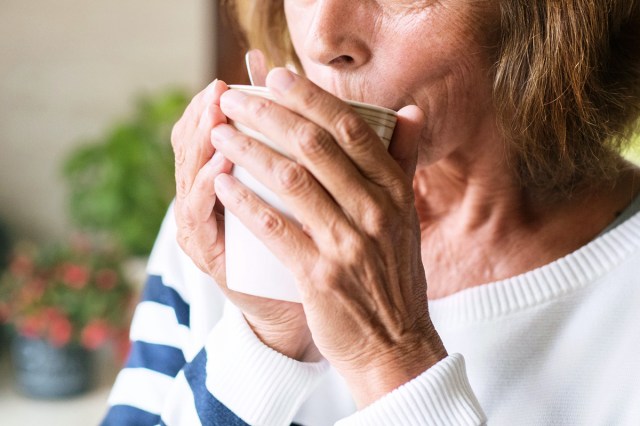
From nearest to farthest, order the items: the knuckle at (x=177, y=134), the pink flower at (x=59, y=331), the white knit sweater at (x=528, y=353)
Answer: the knuckle at (x=177, y=134), the white knit sweater at (x=528, y=353), the pink flower at (x=59, y=331)

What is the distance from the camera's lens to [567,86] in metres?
0.92

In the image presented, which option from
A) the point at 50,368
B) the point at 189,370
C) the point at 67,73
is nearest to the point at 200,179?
the point at 189,370

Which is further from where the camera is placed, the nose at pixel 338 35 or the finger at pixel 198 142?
the nose at pixel 338 35

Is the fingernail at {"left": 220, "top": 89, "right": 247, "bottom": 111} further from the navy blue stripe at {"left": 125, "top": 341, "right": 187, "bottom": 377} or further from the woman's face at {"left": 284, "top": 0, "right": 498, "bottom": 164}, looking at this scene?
the navy blue stripe at {"left": 125, "top": 341, "right": 187, "bottom": 377}

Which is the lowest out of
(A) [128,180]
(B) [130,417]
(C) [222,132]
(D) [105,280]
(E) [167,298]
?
(B) [130,417]

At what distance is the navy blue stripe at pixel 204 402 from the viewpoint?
3.10 feet

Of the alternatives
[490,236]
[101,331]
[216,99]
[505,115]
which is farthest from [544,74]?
[101,331]

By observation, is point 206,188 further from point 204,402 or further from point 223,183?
point 204,402

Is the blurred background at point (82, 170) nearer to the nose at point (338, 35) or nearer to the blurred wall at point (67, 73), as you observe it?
the blurred wall at point (67, 73)

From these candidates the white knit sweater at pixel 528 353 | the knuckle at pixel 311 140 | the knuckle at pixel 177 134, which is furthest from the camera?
the white knit sweater at pixel 528 353

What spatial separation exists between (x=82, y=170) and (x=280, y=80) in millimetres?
2492

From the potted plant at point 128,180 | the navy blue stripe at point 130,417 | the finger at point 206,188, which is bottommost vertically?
the navy blue stripe at point 130,417

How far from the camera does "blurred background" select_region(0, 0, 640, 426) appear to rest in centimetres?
273

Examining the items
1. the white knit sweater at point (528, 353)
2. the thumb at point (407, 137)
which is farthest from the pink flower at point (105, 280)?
the thumb at point (407, 137)
